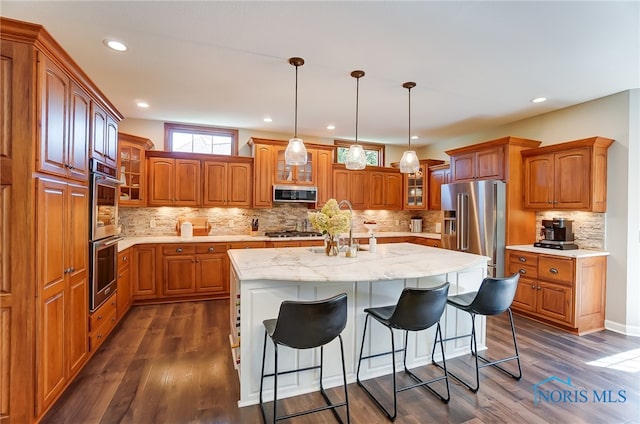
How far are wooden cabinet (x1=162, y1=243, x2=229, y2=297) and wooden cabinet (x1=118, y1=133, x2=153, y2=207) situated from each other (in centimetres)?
90

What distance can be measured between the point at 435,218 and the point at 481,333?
11.3ft

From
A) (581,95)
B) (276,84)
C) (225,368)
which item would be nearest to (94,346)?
(225,368)

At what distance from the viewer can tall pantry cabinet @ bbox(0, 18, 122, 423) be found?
5.77ft

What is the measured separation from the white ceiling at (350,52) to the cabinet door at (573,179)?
0.71m

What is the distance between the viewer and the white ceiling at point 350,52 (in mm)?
2141

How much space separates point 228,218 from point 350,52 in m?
3.55

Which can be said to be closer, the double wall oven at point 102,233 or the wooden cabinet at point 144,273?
the double wall oven at point 102,233

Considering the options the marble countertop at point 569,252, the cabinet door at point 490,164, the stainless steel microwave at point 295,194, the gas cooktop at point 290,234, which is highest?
the cabinet door at point 490,164

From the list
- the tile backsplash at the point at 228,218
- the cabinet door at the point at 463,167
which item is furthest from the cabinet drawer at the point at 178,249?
the cabinet door at the point at 463,167

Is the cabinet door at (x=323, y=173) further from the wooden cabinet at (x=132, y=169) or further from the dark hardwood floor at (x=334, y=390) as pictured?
the dark hardwood floor at (x=334, y=390)

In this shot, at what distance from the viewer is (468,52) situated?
2666mm

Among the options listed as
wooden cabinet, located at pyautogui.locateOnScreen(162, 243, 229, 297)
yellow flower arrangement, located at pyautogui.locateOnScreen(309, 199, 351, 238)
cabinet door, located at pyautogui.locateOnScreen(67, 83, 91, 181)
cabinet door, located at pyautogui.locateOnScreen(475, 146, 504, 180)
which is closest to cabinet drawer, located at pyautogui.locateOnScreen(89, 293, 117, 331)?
wooden cabinet, located at pyautogui.locateOnScreen(162, 243, 229, 297)

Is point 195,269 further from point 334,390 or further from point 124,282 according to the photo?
point 334,390

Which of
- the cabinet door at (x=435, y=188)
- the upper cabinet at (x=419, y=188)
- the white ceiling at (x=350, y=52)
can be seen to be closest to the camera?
the white ceiling at (x=350, y=52)
